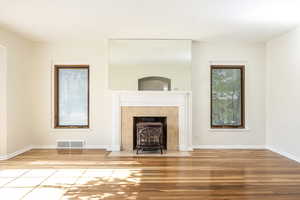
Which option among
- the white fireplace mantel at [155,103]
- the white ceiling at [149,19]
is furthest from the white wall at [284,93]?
the white fireplace mantel at [155,103]

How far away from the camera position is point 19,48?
5.80 meters

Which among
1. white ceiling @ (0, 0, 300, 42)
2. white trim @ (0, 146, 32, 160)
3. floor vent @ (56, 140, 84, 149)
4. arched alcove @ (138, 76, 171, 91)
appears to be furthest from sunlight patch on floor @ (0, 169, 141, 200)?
white ceiling @ (0, 0, 300, 42)

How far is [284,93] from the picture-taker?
5.60 meters

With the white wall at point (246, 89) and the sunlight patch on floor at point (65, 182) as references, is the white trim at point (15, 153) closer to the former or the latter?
the sunlight patch on floor at point (65, 182)

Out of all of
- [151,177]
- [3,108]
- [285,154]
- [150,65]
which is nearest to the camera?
[151,177]

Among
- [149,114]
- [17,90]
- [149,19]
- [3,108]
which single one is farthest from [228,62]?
[3,108]

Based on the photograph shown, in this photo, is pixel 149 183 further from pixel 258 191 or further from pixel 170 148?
pixel 170 148

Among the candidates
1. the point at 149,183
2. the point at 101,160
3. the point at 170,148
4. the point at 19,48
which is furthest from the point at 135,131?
the point at 19,48

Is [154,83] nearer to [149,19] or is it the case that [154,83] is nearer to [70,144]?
[149,19]

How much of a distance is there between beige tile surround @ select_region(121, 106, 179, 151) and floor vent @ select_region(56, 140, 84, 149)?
1.05 m

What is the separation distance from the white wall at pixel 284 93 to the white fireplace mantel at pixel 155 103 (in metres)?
1.88

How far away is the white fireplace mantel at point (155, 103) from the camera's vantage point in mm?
6117

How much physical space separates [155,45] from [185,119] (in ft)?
5.93

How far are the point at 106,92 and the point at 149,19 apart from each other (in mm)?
2342
